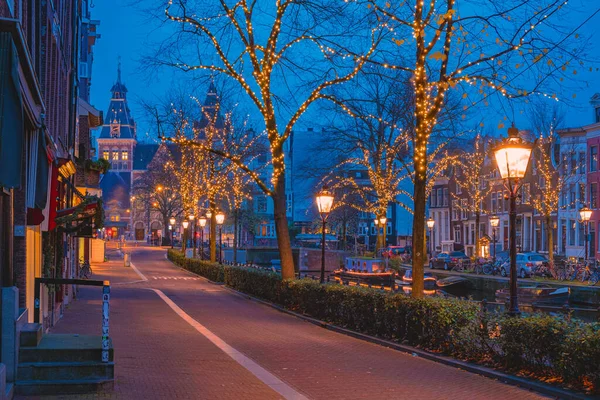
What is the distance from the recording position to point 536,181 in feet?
205

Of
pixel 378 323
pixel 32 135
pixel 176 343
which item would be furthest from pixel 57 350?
pixel 378 323

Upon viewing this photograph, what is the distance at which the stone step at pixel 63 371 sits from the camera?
32.0 feet

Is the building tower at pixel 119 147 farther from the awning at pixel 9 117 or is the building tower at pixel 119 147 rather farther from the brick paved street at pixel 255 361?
the awning at pixel 9 117

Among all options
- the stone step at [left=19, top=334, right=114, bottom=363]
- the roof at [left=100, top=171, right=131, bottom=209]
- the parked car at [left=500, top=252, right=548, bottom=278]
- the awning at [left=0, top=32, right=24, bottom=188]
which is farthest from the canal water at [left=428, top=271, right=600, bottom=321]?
the roof at [left=100, top=171, right=131, bottom=209]

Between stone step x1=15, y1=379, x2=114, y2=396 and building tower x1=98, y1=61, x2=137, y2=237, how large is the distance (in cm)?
14212

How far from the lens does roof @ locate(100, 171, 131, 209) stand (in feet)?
491

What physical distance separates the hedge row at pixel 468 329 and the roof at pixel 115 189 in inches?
5119

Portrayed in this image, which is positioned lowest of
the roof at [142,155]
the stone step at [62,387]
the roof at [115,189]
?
the stone step at [62,387]

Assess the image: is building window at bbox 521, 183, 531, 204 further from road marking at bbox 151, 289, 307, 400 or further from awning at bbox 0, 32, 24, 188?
awning at bbox 0, 32, 24, 188

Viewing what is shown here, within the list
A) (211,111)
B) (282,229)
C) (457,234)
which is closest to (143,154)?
(457,234)

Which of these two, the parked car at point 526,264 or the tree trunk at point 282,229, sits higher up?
the tree trunk at point 282,229

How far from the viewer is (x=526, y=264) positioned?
155ft

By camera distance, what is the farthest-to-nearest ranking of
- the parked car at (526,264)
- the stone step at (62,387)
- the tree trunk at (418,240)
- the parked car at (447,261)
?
the parked car at (447,261) → the parked car at (526,264) → the tree trunk at (418,240) → the stone step at (62,387)

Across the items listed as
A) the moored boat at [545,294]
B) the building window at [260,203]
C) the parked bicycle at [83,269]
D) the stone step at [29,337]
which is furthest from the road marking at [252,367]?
the building window at [260,203]
